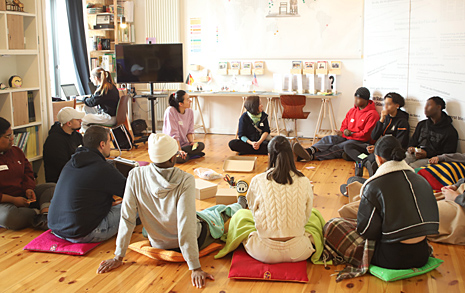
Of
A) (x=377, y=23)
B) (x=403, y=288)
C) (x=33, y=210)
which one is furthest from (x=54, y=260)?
(x=377, y=23)

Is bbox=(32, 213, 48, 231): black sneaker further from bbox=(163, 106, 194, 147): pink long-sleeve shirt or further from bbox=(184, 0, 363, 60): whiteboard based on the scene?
bbox=(184, 0, 363, 60): whiteboard

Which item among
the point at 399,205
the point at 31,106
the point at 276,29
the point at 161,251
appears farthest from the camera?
the point at 276,29

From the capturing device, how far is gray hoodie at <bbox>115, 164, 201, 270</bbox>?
292cm

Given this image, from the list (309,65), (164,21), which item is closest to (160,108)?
(164,21)

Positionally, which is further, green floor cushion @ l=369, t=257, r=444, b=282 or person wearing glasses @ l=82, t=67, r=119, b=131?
person wearing glasses @ l=82, t=67, r=119, b=131

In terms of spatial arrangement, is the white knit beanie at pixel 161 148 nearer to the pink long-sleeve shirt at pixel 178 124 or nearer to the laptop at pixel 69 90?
the pink long-sleeve shirt at pixel 178 124

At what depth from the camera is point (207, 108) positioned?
28.5 ft

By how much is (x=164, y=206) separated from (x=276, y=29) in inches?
223

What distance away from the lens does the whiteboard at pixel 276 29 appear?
7.59m

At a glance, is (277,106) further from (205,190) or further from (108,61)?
(205,190)

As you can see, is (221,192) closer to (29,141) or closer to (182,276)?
(182,276)

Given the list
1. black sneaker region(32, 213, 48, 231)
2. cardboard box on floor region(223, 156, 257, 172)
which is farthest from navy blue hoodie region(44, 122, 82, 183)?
cardboard box on floor region(223, 156, 257, 172)

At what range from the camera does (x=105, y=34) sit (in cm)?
857

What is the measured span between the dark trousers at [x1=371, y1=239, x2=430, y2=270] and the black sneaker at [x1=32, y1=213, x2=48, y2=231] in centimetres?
270
